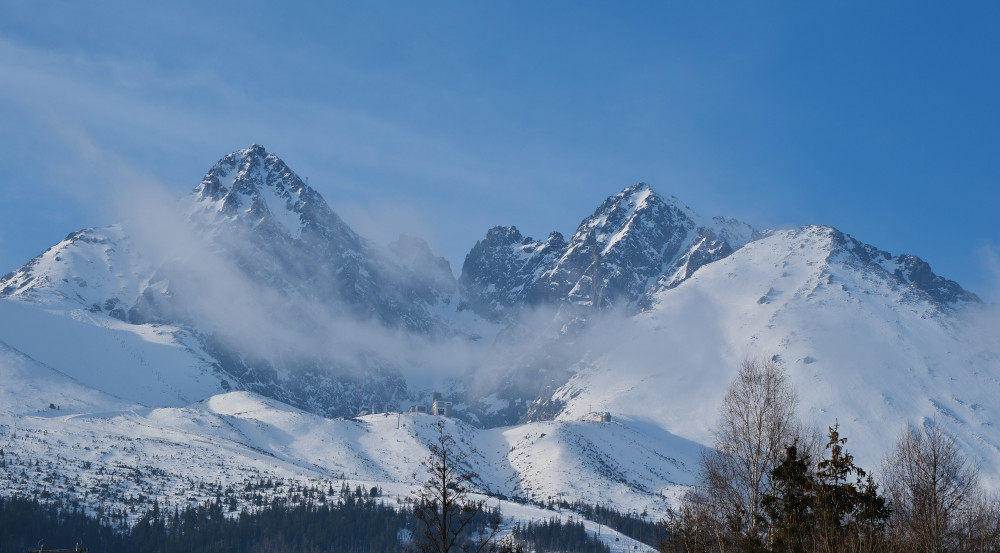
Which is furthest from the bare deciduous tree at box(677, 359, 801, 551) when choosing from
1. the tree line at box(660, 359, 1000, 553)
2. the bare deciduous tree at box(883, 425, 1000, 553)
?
the bare deciduous tree at box(883, 425, 1000, 553)

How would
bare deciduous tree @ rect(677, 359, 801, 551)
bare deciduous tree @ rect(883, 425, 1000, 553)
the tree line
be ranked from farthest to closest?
1. bare deciduous tree @ rect(677, 359, 801, 551)
2. bare deciduous tree @ rect(883, 425, 1000, 553)
3. the tree line

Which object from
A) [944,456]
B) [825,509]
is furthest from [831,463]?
[944,456]

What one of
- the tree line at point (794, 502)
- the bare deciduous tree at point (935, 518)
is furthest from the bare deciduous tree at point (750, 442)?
the bare deciduous tree at point (935, 518)

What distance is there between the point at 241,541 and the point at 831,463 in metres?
179

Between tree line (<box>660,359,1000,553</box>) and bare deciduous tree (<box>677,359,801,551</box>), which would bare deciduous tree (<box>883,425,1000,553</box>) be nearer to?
tree line (<box>660,359,1000,553</box>)

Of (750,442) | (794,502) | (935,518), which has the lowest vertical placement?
(935,518)

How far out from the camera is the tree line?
35.8m

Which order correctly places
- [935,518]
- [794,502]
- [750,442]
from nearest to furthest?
[935,518]
[794,502]
[750,442]

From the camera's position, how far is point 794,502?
40906mm

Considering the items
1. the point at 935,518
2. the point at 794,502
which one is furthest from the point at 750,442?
the point at 935,518

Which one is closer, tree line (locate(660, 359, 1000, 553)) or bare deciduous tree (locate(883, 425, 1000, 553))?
tree line (locate(660, 359, 1000, 553))

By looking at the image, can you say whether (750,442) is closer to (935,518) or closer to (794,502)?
(794,502)

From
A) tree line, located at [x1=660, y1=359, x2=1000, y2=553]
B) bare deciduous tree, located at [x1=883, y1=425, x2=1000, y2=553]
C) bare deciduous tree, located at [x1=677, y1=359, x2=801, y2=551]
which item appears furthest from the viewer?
bare deciduous tree, located at [x1=677, y1=359, x2=801, y2=551]

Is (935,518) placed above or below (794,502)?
below
